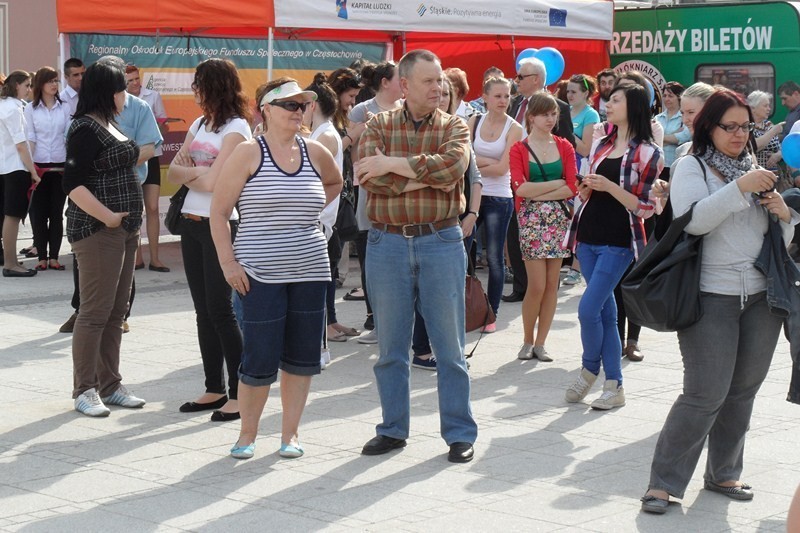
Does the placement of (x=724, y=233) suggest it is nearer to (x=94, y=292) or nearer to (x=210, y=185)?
(x=210, y=185)

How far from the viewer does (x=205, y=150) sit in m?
6.85

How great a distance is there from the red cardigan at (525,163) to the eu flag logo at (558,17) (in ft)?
23.4

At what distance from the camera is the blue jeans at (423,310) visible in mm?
6117

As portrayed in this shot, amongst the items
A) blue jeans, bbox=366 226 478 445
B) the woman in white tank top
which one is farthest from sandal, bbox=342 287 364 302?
blue jeans, bbox=366 226 478 445

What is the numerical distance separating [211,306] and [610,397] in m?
2.28

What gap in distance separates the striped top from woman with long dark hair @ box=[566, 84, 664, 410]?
6.58 ft

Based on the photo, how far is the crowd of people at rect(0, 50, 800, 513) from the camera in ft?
17.4

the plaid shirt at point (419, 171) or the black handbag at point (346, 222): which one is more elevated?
the plaid shirt at point (419, 171)

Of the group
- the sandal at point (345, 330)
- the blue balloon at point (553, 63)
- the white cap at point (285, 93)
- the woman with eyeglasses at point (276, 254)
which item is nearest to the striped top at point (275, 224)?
the woman with eyeglasses at point (276, 254)

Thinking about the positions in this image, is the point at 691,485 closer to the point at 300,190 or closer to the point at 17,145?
the point at 300,190

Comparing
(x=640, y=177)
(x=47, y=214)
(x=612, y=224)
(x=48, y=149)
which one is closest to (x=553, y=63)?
(x=48, y=149)

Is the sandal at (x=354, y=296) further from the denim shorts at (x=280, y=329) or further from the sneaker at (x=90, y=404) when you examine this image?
the denim shorts at (x=280, y=329)

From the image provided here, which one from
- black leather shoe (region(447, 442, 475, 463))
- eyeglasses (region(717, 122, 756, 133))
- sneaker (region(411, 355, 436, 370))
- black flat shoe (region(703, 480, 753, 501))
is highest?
eyeglasses (region(717, 122, 756, 133))

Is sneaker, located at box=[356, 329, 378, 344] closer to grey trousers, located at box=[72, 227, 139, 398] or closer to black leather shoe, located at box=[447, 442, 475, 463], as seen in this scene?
grey trousers, located at box=[72, 227, 139, 398]
